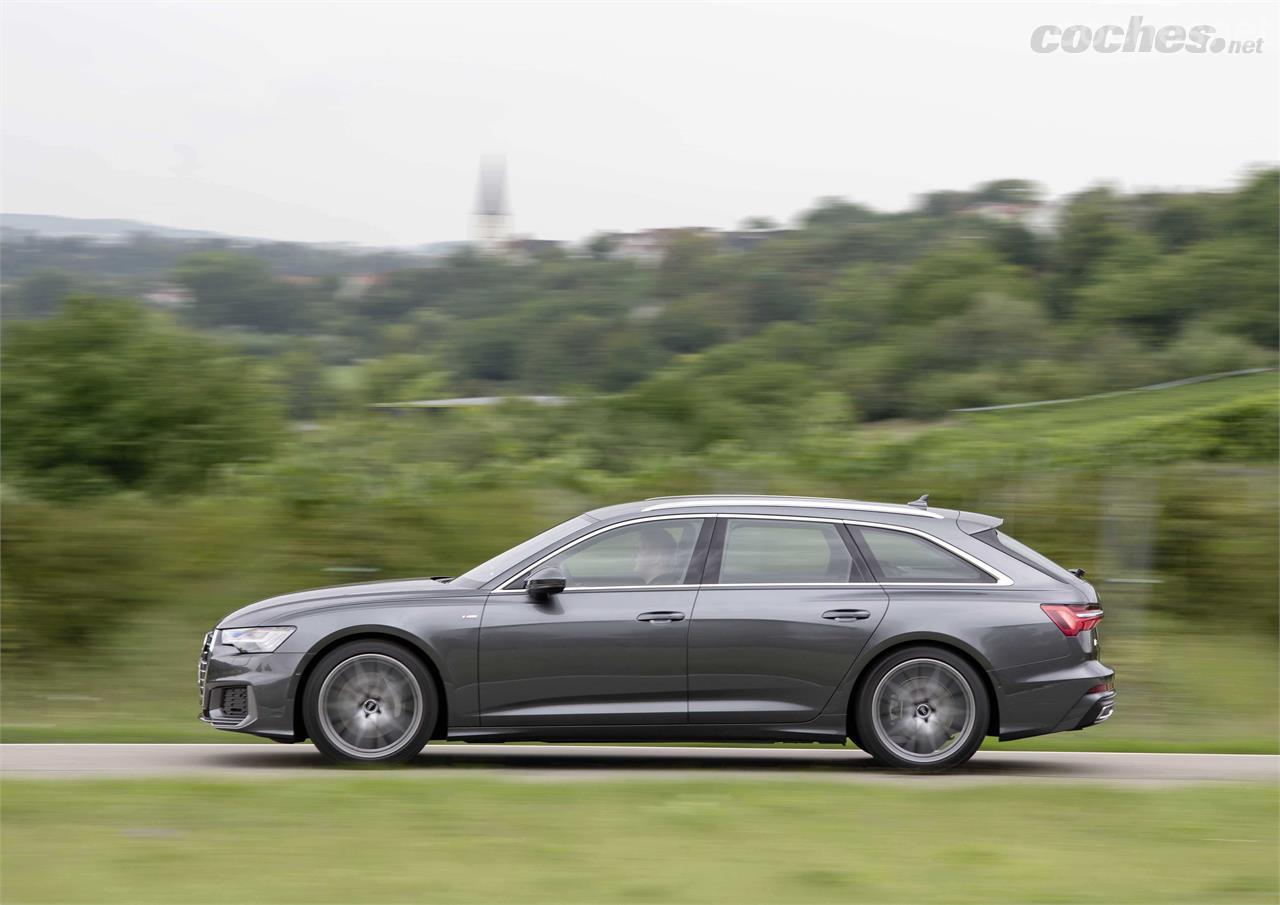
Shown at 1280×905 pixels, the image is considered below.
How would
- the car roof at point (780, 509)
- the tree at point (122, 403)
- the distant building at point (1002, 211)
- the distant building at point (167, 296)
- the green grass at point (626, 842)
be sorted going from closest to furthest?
the green grass at point (626, 842), the car roof at point (780, 509), the tree at point (122, 403), the distant building at point (167, 296), the distant building at point (1002, 211)

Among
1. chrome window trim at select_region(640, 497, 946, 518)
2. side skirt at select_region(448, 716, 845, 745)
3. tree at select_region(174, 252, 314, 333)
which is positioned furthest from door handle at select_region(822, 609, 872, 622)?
tree at select_region(174, 252, 314, 333)

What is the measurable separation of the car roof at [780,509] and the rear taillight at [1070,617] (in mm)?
790

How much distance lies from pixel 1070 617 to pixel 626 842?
325cm

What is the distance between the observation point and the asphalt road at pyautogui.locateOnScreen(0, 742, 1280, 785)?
25.0ft

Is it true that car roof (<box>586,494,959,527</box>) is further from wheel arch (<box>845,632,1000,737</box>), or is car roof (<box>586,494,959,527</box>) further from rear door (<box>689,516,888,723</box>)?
wheel arch (<box>845,632,1000,737</box>)

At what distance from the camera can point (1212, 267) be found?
128 ft

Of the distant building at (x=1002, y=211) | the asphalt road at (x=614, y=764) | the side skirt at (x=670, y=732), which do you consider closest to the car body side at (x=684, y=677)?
the side skirt at (x=670, y=732)

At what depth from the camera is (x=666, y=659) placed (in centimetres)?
766

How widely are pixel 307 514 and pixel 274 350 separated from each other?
584 inches

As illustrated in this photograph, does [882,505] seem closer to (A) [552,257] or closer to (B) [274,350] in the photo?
(B) [274,350]

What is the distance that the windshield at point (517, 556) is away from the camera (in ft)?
26.1

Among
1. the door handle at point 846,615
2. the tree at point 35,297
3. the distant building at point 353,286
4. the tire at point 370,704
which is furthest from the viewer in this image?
the distant building at point 353,286

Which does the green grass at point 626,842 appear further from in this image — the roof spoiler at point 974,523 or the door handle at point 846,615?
the roof spoiler at point 974,523

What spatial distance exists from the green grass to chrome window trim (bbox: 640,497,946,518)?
1695 mm
